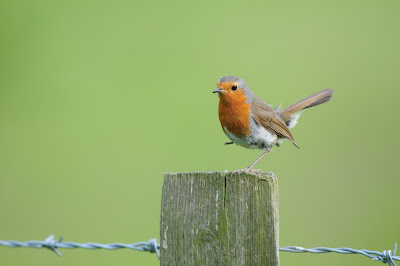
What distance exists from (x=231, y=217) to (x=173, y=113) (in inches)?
331

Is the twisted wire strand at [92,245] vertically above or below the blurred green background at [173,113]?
below

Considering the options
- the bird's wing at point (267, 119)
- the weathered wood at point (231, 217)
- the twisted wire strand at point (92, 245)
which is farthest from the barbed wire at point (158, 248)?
the bird's wing at point (267, 119)

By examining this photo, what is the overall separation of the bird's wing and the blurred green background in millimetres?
2968

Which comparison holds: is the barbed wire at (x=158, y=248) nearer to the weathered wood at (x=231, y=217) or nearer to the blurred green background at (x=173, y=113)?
the weathered wood at (x=231, y=217)

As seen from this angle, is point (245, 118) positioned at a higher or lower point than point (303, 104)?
lower

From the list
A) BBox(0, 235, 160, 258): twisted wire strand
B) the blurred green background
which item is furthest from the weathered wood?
the blurred green background

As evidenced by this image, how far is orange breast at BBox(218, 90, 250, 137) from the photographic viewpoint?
222 inches

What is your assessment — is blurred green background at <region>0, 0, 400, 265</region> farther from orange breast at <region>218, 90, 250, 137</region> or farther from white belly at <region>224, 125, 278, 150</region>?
orange breast at <region>218, 90, 250, 137</region>

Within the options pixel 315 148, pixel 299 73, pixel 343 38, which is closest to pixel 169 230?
pixel 315 148

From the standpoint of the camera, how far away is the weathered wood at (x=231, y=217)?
3.47 meters

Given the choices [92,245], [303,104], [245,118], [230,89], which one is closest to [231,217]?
[92,245]

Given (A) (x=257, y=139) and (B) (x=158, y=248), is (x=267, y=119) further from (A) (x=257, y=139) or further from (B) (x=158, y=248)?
(B) (x=158, y=248)

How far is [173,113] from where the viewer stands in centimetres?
1180

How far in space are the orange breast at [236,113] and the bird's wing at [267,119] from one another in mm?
101
